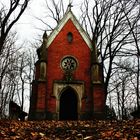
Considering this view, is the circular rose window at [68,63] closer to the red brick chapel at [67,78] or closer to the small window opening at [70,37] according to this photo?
the red brick chapel at [67,78]

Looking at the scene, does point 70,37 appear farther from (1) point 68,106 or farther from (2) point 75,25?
(1) point 68,106

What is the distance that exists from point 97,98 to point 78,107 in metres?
1.66

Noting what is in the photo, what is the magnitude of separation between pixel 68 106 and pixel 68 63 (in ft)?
12.7

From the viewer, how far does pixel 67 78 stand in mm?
22344

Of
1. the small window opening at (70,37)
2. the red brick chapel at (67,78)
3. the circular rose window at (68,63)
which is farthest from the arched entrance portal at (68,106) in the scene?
the small window opening at (70,37)

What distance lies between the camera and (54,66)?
74.4 ft

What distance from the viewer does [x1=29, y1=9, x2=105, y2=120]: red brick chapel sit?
845 inches

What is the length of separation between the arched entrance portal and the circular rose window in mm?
1870

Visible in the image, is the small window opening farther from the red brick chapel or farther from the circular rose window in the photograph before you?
the circular rose window

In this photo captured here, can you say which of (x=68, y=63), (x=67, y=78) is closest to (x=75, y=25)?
(x=68, y=63)

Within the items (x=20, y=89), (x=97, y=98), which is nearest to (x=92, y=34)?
(x=97, y=98)

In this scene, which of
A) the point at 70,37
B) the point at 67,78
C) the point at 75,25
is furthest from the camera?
the point at 75,25

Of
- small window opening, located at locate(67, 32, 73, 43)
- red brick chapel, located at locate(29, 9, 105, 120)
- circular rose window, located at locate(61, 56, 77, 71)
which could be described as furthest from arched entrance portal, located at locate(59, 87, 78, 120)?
small window opening, located at locate(67, 32, 73, 43)

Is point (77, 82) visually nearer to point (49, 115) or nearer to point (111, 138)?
point (49, 115)
